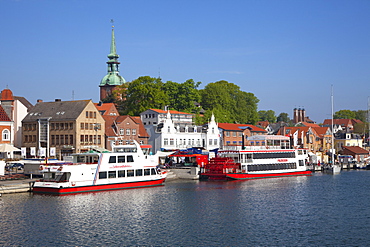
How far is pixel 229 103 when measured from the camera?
141750 millimetres

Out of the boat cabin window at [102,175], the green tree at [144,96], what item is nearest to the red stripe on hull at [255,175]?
the boat cabin window at [102,175]

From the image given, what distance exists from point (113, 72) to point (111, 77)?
2.41 meters

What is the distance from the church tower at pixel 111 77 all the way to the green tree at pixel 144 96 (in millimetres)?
59391

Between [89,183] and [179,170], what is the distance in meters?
23.7

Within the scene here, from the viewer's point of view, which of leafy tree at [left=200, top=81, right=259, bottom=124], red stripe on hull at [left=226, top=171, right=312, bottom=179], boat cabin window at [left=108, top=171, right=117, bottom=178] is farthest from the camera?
leafy tree at [left=200, top=81, right=259, bottom=124]

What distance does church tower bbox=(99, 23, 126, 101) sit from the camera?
18062 cm

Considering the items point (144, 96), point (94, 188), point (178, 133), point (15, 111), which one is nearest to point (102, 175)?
point (94, 188)

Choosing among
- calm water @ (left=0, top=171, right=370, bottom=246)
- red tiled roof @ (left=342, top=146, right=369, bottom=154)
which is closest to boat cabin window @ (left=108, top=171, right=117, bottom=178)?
calm water @ (left=0, top=171, right=370, bottom=246)

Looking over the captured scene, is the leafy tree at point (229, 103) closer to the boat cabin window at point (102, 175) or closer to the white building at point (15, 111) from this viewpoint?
the white building at point (15, 111)

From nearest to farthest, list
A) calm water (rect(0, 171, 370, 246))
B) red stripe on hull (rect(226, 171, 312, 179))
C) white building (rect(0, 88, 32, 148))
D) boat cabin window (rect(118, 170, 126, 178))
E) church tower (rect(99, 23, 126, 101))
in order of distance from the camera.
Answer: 1. calm water (rect(0, 171, 370, 246))
2. boat cabin window (rect(118, 170, 126, 178))
3. red stripe on hull (rect(226, 171, 312, 179))
4. white building (rect(0, 88, 32, 148))
5. church tower (rect(99, 23, 126, 101))

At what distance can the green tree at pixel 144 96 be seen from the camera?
389ft

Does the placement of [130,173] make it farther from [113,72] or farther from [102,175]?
[113,72]

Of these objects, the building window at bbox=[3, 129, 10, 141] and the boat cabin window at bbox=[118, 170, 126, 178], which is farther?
the building window at bbox=[3, 129, 10, 141]

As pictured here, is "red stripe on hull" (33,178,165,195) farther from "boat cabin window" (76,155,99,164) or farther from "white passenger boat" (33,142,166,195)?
"boat cabin window" (76,155,99,164)
